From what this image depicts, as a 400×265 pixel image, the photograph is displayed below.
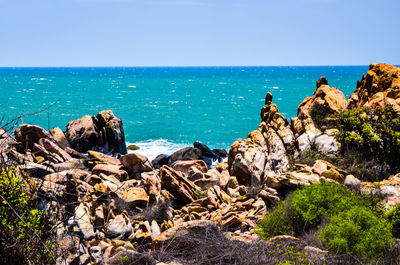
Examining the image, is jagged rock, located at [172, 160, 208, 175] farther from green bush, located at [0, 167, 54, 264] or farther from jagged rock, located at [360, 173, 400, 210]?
green bush, located at [0, 167, 54, 264]

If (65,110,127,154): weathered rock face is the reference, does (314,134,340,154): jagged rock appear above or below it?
above

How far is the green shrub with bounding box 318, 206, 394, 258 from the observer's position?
8.70 meters

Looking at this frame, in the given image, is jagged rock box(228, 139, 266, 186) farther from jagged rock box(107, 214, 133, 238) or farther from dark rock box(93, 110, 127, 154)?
dark rock box(93, 110, 127, 154)

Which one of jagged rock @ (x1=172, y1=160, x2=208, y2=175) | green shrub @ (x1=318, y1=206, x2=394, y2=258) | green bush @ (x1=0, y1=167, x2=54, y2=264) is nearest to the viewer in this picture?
green bush @ (x1=0, y1=167, x2=54, y2=264)

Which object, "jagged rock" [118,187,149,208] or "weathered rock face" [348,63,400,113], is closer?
"jagged rock" [118,187,149,208]

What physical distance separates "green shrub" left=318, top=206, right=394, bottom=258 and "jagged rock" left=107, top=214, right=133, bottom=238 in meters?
6.63

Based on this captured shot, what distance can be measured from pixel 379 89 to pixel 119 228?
58.5ft

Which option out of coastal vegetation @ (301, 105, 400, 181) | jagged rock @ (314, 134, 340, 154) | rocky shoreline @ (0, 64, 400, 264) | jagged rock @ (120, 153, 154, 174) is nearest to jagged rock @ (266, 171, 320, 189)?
rocky shoreline @ (0, 64, 400, 264)

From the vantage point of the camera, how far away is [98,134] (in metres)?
32.6

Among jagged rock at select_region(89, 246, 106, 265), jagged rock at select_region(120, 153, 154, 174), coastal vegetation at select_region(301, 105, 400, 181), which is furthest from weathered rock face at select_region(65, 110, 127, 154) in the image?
jagged rock at select_region(89, 246, 106, 265)

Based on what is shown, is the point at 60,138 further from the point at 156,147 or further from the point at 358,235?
the point at 358,235

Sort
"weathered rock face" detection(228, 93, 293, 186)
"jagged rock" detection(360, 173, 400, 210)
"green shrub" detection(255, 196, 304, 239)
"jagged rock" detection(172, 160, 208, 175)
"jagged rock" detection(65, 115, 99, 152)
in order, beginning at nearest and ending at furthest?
"green shrub" detection(255, 196, 304, 239) → "jagged rock" detection(360, 173, 400, 210) → "weathered rock face" detection(228, 93, 293, 186) → "jagged rock" detection(172, 160, 208, 175) → "jagged rock" detection(65, 115, 99, 152)

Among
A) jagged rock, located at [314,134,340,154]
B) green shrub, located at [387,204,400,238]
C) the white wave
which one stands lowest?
the white wave

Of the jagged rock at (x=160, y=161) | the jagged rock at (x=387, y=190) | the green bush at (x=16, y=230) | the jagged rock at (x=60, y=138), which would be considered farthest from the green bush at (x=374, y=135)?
the jagged rock at (x=60, y=138)
